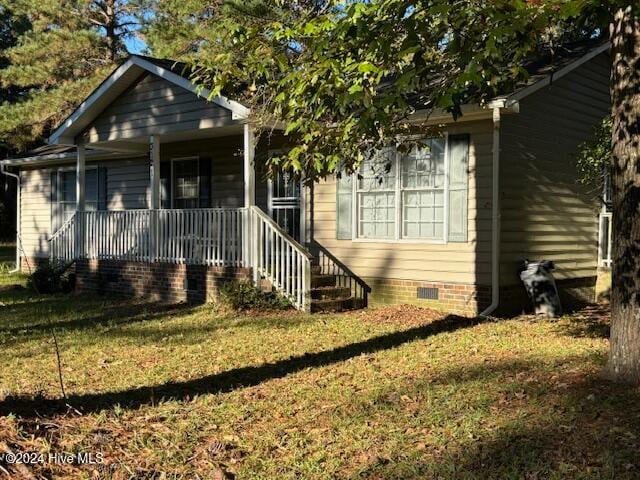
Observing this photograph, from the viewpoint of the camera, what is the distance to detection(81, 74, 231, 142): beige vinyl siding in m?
11.7

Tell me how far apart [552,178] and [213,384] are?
7081 mm

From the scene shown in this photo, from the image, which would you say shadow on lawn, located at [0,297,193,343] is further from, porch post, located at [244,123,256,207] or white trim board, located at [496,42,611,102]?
white trim board, located at [496,42,611,102]

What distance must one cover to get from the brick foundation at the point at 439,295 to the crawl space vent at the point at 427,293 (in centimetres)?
4

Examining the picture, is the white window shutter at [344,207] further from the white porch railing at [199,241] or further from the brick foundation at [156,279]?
the brick foundation at [156,279]

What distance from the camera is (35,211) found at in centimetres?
1923

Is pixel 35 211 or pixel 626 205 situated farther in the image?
pixel 35 211

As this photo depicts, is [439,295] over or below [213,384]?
over

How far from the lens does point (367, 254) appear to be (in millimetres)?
11289

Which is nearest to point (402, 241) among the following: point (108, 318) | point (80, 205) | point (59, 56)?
point (108, 318)

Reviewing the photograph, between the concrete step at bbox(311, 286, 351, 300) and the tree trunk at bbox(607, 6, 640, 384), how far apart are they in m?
5.74

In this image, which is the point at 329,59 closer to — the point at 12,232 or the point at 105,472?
the point at 105,472

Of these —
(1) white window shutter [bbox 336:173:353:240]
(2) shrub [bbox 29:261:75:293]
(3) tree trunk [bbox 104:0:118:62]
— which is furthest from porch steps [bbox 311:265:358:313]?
(3) tree trunk [bbox 104:0:118:62]

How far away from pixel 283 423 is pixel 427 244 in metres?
5.86

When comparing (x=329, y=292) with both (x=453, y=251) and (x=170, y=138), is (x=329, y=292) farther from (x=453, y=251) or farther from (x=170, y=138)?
(x=170, y=138)
